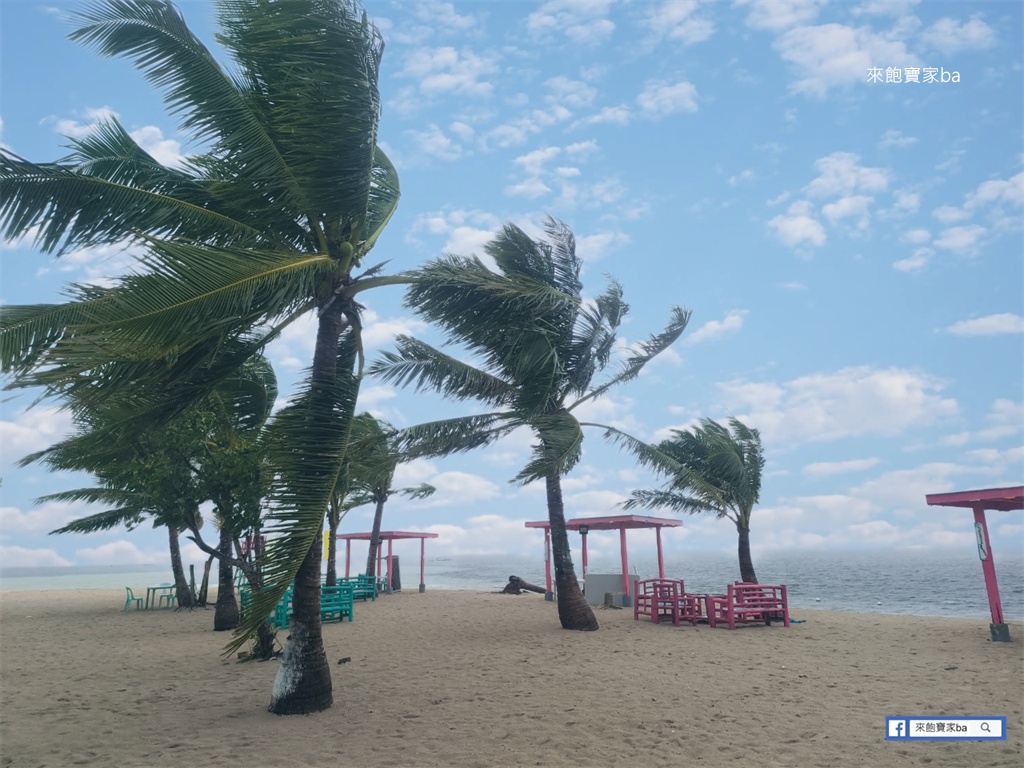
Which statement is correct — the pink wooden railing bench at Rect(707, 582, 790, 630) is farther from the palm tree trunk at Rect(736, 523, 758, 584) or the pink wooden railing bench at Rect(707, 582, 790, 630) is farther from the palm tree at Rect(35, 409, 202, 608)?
the palm tree at Rect(35, 409, 202, 608)

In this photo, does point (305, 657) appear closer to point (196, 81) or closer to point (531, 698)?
point (531, 698)

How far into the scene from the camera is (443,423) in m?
12.1

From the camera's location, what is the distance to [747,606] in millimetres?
14711

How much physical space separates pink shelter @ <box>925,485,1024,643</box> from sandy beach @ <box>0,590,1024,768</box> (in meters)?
0.44

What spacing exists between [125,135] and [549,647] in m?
9.77

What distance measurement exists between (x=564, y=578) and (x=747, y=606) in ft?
14.2

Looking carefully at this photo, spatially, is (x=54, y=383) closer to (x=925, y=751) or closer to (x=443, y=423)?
(x=443, y=423)

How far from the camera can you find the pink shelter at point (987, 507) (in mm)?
11547

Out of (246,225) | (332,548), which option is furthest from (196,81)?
(332,548)

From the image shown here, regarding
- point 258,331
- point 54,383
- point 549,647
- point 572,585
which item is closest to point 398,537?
point 572,585

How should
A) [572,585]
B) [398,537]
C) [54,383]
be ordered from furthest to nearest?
1. [398,537]
2. [572,585]
3. [54,383]

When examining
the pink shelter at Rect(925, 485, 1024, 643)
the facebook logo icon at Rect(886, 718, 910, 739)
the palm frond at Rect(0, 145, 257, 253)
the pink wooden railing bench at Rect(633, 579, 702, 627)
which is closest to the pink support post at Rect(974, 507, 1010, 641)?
the pink shelter at Rect(925, 485, 1024, 643)

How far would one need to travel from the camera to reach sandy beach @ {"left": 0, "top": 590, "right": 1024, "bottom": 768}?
598 cm

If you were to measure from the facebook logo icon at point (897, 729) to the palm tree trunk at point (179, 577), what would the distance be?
815 inches
